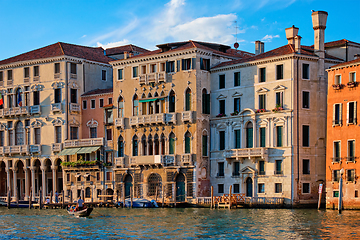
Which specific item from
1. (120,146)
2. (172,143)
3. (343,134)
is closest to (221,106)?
(172,143)

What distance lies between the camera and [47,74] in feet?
228

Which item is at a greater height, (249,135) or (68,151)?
(249,135)

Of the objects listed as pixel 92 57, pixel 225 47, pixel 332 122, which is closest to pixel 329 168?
pixel 332 122

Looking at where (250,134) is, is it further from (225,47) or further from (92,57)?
(92,57)

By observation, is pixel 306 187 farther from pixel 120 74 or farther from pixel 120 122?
pixel 120 74

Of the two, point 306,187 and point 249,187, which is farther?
point 249,187

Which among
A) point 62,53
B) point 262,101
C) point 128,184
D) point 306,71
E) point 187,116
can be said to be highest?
point 62,53

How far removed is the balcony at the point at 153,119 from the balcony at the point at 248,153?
5.74 m

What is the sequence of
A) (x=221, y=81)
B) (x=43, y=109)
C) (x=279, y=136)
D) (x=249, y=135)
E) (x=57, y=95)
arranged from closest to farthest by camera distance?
(x=279, y=136)
(x=249, y=135)
(x=221, y=81)
(x=57, y=95)
(x=43, y=109)

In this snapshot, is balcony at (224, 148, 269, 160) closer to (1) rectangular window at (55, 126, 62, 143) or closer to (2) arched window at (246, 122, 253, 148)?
(2) arched window at (246, 122, 253, 148)

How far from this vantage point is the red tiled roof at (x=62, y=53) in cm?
6956

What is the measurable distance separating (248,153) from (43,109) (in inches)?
886

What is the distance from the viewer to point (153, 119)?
62.2m

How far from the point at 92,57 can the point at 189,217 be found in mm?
26960
